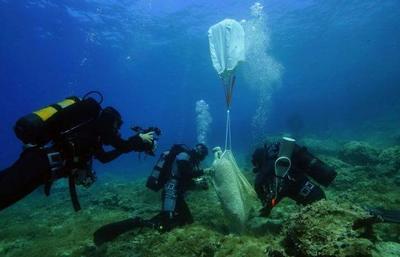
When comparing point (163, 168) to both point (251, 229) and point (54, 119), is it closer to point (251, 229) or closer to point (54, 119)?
point (251, 229)

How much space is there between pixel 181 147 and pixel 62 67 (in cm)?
4839

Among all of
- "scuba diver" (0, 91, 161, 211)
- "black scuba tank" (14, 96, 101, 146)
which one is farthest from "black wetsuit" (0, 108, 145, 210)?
"black scuba tank" (14, 96, 101, 146)

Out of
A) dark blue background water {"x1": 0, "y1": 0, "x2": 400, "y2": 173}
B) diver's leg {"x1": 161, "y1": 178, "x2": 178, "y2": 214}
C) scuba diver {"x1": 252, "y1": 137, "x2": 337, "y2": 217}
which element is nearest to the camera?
scuba diver {"x1": 252, "y1": 137, "x2": 337, "y2": 217}

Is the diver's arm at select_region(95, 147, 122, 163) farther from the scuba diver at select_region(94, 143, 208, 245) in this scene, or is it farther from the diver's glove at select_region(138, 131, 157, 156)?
the scuba diver at select_region(94, 143, 208, 245)

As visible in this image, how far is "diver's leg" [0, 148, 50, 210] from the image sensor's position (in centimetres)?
370

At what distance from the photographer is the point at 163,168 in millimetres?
6828

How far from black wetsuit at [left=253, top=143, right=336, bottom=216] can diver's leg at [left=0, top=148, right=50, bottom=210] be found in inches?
126

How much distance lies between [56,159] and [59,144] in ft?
0.69

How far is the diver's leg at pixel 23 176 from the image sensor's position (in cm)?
370

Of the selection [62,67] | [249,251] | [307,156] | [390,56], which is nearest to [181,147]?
[307,156]

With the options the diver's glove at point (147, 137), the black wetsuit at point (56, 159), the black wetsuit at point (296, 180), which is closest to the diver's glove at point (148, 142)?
the diver's glove at point (147, 137)

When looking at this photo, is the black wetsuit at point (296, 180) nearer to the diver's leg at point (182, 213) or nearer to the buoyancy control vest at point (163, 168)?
the diver's leg at point (182, 213)

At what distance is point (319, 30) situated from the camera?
4194 centimetres

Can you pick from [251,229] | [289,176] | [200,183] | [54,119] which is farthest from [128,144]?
[289,176]
